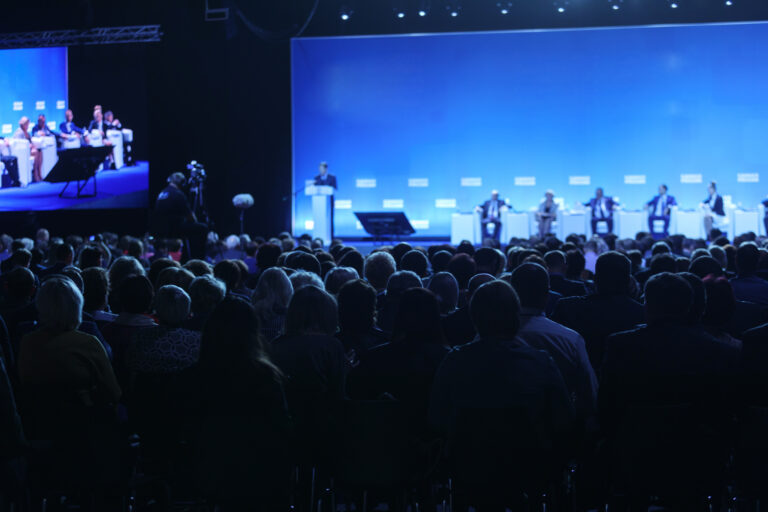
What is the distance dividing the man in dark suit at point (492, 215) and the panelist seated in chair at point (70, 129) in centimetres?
793

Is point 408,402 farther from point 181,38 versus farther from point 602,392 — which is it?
point 181,38

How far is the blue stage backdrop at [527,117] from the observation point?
Answer: 17234 mm

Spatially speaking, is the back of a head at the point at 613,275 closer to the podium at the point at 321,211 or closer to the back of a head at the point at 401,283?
the back of a head at the point at 401,283

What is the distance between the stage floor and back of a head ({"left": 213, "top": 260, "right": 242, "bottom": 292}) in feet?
35.0

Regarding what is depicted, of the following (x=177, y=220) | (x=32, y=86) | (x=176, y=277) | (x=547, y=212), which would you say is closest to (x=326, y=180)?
(x=547, y=212)

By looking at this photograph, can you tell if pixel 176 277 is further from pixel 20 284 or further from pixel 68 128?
pixel 68 128

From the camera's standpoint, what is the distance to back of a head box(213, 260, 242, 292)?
546cm

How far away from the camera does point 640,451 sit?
3.02 meters

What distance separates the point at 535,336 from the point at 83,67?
1414 centimetres

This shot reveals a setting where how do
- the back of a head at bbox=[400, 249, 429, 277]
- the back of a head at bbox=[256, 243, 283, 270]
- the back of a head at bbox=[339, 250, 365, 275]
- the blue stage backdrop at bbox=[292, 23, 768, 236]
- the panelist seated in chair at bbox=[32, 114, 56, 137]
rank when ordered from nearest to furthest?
the back of a head at bbox=[400, 249, 429, 277], the back of a head at bbox=[339, 250, 365, 275], the back of a head at bbox=[256, 243, 283, 270], the panelist seated in chair at bbox=[32, 114, 56, 137], the blue stage backdrop at bbox=[292, 23, 768, 236]

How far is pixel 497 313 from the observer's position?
9.99 feet

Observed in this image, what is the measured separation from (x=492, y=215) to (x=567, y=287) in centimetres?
1074

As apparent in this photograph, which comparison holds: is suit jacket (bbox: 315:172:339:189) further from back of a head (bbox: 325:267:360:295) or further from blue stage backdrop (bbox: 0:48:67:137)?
back of a head (bbox: 325:267:360:295)

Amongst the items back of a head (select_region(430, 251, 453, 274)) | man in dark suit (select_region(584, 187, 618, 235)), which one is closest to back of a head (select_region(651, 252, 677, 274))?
back of a head (select_region(430, 251, 453, 274))
